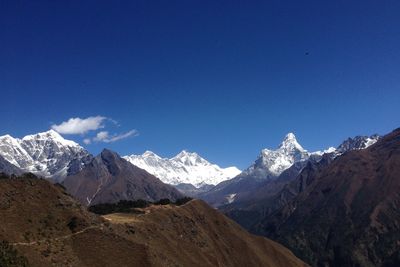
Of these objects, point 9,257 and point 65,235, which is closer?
point 9,257

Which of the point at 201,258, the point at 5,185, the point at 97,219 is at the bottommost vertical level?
the point at 201,258

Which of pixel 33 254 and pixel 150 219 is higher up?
pixel 150 219

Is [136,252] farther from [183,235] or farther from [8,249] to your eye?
[183,235]

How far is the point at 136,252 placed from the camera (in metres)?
130

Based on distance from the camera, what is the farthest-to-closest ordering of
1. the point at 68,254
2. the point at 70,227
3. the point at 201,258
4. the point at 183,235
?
1. the point at 183,235
2. the point at 201,258
3. the point at 70,227
4. the point at 68,254

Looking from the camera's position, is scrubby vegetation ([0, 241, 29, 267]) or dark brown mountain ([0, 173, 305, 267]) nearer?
scrubby vegetation ([0, 241, 29, 267])

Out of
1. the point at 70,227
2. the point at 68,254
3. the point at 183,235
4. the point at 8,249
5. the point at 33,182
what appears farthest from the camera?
the point at 183,235

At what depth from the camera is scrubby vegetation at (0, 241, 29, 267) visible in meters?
95.8

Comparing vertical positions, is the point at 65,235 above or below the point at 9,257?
above

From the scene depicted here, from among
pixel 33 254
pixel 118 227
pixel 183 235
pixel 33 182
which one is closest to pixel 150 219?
pixel 183 235

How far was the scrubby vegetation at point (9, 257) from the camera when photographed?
95850 mm

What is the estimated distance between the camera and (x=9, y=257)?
98.4m

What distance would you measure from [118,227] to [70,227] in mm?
17573

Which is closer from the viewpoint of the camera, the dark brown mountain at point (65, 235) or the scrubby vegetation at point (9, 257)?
the scrubby vegetation at point (9, 257)
